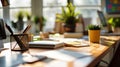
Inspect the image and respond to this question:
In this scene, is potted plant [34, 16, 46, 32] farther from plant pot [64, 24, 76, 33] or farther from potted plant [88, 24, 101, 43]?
potted plant [88, 24, 101, 43]

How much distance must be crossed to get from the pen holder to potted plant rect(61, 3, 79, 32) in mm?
1075

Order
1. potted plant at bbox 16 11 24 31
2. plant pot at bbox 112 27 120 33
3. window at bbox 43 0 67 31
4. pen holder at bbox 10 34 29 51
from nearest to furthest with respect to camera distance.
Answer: pen holder at bbox 10 34 29 51 < plant pot at bbox 112 27 120 33 < potted plant at bbox 16 11 24 31 < window at bbox 43 0 67 31

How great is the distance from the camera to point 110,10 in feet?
17.3

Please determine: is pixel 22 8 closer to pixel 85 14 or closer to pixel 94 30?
pixel 85 14

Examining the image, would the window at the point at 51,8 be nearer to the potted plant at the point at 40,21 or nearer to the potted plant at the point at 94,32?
the potted plant at the point at 40,21

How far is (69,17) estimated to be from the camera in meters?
2.54

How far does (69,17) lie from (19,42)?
112cm

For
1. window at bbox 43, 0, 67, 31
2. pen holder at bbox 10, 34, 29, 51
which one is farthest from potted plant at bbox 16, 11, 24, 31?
pen holder at bbox 10, 34, 29, 51

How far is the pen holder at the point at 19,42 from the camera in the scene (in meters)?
1.50

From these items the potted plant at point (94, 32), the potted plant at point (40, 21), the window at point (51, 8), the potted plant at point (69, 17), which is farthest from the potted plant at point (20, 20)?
the potted plant at point (94, 32)

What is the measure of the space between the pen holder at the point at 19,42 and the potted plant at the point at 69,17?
108 cm

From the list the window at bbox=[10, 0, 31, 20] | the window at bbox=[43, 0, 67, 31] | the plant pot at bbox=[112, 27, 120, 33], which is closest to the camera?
the plant pot at bbox=[112, 27, 120, 33]

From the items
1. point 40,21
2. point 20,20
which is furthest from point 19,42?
point 40,21

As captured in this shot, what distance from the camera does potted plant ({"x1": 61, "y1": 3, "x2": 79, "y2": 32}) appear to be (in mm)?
2543
